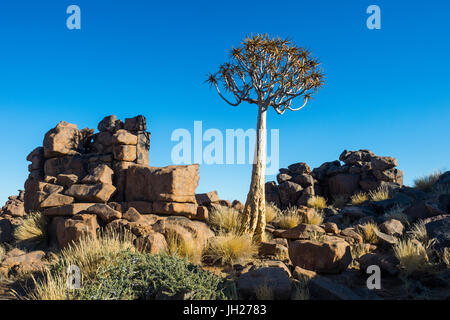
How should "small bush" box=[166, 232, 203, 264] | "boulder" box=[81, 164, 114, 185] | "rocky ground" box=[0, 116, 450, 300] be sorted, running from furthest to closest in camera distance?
"boulder" box=[81, 164, 114, 185], "small bush" box=[166, 232, 203, 264], "rocky ground" box=[0, 116, 450, 300]

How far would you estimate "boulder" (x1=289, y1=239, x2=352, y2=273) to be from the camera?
7984 millimetres

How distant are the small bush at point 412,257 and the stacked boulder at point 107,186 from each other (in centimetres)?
540

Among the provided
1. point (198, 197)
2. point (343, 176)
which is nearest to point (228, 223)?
point (198, 197)

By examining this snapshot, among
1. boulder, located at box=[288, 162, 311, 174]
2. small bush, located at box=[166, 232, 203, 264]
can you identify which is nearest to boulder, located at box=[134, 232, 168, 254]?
small bush, located at box=[166, 232, 203, 264]

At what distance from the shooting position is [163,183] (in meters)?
11.4

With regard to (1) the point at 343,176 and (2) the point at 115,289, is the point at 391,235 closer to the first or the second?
(2) the point at 115,289

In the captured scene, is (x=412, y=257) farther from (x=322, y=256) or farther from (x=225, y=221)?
(x=225, y=221)

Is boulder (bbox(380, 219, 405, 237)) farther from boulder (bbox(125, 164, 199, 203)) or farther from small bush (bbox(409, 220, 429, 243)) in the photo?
boulder (bbox(125, 164, 199, 203))

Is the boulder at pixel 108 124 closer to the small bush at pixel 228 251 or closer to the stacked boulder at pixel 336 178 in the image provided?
the small bush at pixel 228 251

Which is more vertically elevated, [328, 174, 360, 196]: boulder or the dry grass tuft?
[328, 174, 360, 196]: boulder

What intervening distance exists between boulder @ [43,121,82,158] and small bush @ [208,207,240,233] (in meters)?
8.20

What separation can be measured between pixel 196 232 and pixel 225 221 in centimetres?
229

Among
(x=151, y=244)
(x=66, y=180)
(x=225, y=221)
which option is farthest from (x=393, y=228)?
(x=66, y=180)
